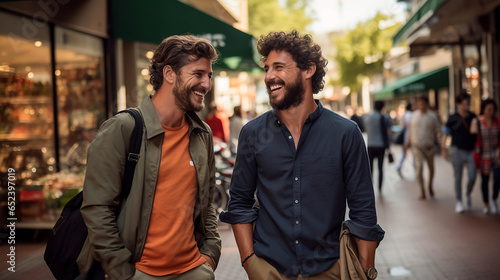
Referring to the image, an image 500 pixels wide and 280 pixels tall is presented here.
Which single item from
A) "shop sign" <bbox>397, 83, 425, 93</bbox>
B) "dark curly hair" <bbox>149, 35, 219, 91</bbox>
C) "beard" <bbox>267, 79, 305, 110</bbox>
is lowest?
"beard" <bbox>267, 79, 305, 110</bbox>

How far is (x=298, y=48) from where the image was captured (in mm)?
2861

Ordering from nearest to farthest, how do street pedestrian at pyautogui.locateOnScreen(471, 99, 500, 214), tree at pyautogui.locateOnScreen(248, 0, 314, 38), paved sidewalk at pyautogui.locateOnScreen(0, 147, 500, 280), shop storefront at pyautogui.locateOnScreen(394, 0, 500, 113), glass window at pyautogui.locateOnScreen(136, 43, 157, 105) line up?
1. paved sidewalk at pyautogui.locateOnScreen(0, 147, 500, 280)
2. street pedestrian at pyautogui.locateOnScreen(471, 99, 500, 214)
3. glass window at pyautogui.locateOnScreen(136, 43, 157, 105)
4. shop storefront at pyautogui.locateOnScreen(394, 0, 500, 113)
5. tree at pyautogui.locateOnScreen(248, 0, 314, 38)

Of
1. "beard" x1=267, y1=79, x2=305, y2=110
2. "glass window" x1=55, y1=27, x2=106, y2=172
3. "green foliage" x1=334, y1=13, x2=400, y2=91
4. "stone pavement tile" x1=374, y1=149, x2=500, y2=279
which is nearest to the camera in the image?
"beard" x1=267, y1=79, x2=305, y2=110

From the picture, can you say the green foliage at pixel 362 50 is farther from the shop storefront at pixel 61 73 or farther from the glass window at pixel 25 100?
the glass window at pixel 25 100

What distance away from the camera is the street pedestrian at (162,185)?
8.08 feet

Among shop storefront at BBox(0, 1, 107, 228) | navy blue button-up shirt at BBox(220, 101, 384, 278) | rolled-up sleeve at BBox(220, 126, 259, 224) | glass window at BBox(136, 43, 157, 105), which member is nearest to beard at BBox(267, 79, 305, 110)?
navy blue button-up shirt at BBox(220, 101, 384, 278)

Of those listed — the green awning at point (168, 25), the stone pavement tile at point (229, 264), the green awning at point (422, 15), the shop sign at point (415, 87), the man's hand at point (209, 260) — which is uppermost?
the green awning at point (422, 15)

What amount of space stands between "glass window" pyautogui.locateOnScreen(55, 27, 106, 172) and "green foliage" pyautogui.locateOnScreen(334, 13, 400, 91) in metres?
33.5

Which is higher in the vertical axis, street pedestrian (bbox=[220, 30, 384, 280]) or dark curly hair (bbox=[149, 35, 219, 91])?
dark curly hair (bbox=[149, 35, 219, 91])

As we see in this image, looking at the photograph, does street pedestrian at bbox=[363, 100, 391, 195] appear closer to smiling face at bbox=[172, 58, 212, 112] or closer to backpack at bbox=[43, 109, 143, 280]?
smiling face at bbox=[172, 58, 212, 112]

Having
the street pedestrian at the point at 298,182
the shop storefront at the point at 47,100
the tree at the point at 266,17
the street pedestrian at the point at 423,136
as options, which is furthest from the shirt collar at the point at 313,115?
the tree at the point at 266,17

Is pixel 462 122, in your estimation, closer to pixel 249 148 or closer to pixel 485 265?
pixel 485 265

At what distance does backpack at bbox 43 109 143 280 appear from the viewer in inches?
99.0

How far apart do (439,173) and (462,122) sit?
703cm
